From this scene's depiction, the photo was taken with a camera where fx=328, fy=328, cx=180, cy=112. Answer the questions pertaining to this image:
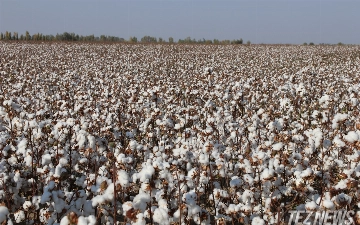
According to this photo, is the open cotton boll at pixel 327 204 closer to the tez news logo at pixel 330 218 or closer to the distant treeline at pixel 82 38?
→ the tez news logo at pixel 330 218

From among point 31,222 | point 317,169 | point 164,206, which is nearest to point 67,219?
point 164,206

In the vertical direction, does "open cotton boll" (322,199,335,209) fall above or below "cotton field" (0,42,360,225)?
above

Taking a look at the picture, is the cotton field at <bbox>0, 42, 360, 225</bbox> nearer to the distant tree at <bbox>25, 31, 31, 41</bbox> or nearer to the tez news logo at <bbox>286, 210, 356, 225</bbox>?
the tez news logo at <bbox>286, 210, 356, 225</bbox>

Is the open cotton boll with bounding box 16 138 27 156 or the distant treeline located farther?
the distant treeline

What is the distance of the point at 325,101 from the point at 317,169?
2302mm

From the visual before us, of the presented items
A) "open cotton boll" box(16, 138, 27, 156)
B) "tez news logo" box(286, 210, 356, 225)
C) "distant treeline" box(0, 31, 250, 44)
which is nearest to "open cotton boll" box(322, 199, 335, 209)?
"tez news logo" box(286, 210, 356, 225)

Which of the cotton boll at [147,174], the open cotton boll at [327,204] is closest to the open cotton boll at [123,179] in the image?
the cotton boll at [147,174]

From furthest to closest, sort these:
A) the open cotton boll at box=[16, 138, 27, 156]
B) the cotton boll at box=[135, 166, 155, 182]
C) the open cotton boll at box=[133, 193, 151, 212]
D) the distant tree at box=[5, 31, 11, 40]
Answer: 1. the distant tree at box=[5, 31, 11, 40]
2. the open cotton boll at box=[16, 138, 27, 156]
3. the cotton boll at box=[135, 166, 155, 182]
4. the open cotton boll at box=[133, 193, 151, 212]

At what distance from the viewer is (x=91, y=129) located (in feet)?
21.4

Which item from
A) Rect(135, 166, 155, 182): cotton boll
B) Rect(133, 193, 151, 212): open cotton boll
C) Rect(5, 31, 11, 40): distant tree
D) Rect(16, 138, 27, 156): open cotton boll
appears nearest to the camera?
Rect(133, 193, 151, 212): open cotton boll

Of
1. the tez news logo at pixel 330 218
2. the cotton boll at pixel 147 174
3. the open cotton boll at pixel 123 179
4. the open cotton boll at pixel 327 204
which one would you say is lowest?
the tez news logo at pixel 330 218

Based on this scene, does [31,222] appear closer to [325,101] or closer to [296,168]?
[296,168]

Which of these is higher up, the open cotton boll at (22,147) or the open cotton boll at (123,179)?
the open cotton boll at (123,179)

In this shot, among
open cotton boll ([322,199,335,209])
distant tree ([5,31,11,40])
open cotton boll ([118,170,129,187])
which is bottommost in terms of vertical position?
open cotton boll ([322,199,335,209])
